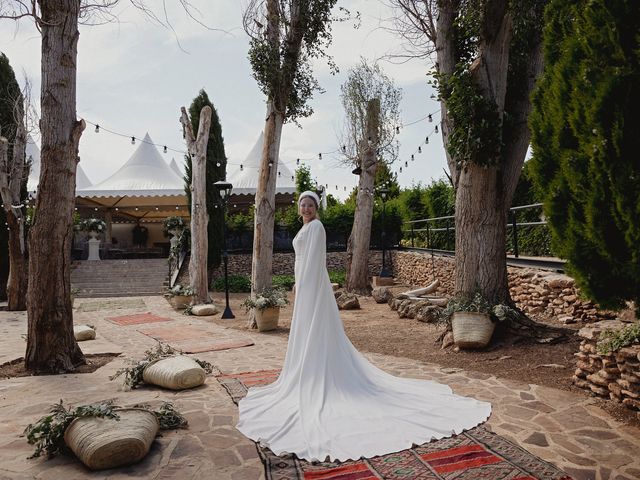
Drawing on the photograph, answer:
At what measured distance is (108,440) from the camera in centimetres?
283

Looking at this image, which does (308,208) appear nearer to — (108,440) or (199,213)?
(108,440)

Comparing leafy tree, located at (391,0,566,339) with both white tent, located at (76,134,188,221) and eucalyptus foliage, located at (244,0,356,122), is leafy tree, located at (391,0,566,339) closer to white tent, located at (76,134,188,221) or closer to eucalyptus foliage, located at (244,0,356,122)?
eucalyptus foliage, located at (244,0,356,122)

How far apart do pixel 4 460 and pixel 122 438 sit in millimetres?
868

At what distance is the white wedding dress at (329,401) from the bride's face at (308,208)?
111 millimetres

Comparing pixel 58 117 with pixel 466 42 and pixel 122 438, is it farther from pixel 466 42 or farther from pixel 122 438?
pixel 466 42

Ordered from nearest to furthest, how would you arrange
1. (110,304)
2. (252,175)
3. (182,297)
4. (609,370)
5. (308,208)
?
(609,370)
(308,208)
(182,297)
(110,304)
(252,175)

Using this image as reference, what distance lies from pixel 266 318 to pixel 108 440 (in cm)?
603

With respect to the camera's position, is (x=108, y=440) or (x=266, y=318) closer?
(x=108, y=440)

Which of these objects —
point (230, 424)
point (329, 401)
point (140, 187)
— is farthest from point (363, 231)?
point (140, 187)

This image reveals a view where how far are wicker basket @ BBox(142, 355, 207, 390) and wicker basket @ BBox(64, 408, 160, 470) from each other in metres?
1.50

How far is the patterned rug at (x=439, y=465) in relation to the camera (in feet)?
8.71

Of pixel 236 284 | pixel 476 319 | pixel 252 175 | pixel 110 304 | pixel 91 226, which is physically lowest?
pixel 110 304

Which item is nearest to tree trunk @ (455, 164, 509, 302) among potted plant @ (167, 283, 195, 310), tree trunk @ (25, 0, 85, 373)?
tree trunk @ (25, 0, 85, 373)

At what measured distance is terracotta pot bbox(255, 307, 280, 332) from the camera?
8.83 meters
